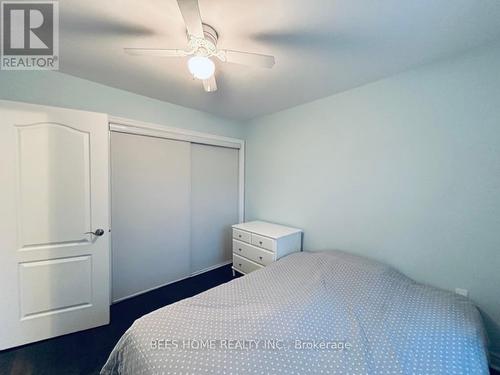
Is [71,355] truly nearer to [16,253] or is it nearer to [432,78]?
[16,253]

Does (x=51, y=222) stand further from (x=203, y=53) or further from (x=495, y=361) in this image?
(x=495, y=361)

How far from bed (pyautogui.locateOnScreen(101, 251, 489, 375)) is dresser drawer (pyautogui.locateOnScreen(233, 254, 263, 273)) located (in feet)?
3.10

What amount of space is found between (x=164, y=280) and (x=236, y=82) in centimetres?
247

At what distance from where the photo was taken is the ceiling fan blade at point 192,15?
0.83m

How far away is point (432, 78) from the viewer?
1580mm

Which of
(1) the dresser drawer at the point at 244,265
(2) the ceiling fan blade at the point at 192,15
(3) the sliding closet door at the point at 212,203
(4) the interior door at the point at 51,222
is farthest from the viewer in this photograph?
(3) the sliding closet door at the point at 212,203

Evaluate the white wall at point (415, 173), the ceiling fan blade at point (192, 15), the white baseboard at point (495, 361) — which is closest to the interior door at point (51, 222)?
the ceiling fan blade at point (192, 15)

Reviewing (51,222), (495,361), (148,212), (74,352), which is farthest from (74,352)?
(495,361)

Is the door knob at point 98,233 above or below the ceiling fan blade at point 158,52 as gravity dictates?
below

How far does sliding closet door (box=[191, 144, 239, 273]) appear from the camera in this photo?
2820 mm

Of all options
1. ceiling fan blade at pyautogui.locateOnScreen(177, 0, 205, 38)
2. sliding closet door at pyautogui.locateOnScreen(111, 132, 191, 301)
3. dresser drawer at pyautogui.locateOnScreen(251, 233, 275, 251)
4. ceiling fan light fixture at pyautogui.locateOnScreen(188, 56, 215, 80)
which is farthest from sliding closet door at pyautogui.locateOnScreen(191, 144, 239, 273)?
ceiling fan blade at pyautogui.locateOnScreen(177, 0, 205, 38)

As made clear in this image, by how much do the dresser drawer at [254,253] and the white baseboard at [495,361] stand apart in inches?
67.3

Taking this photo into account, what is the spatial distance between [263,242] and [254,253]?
0.23m

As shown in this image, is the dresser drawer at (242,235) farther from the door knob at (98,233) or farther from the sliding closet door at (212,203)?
the door knob at (98,233)
